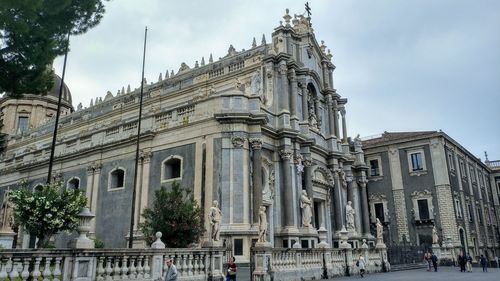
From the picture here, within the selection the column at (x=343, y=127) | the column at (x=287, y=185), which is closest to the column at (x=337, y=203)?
the column at (x=343, y=127)

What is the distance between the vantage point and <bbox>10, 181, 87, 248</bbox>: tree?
16.6 metres

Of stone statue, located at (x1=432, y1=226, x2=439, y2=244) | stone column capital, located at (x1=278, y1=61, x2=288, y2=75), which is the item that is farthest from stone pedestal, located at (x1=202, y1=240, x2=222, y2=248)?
stone statue, located at (x1=432, y1=226, x2=439, y2=244)

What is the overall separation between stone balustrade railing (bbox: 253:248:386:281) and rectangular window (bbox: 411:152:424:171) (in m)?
18.0

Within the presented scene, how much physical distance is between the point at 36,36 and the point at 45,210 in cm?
749

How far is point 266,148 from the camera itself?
25516 mm

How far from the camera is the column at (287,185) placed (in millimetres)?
25266

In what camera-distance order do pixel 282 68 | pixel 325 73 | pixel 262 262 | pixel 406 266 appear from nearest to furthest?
pixel 262 262, pixel 282 68, pixel 406 266, pixel 325 73

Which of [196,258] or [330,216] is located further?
[330,216]

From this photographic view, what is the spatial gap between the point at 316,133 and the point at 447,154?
16.0 metres

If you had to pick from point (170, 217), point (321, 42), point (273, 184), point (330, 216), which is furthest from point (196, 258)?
point (321, 42)

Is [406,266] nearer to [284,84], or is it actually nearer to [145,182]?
[284,84]

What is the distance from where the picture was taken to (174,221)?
18062 mm

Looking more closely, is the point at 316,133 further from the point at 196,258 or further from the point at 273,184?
the point at 196,258

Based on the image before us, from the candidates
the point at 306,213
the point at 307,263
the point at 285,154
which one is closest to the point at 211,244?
the point at 307,263
